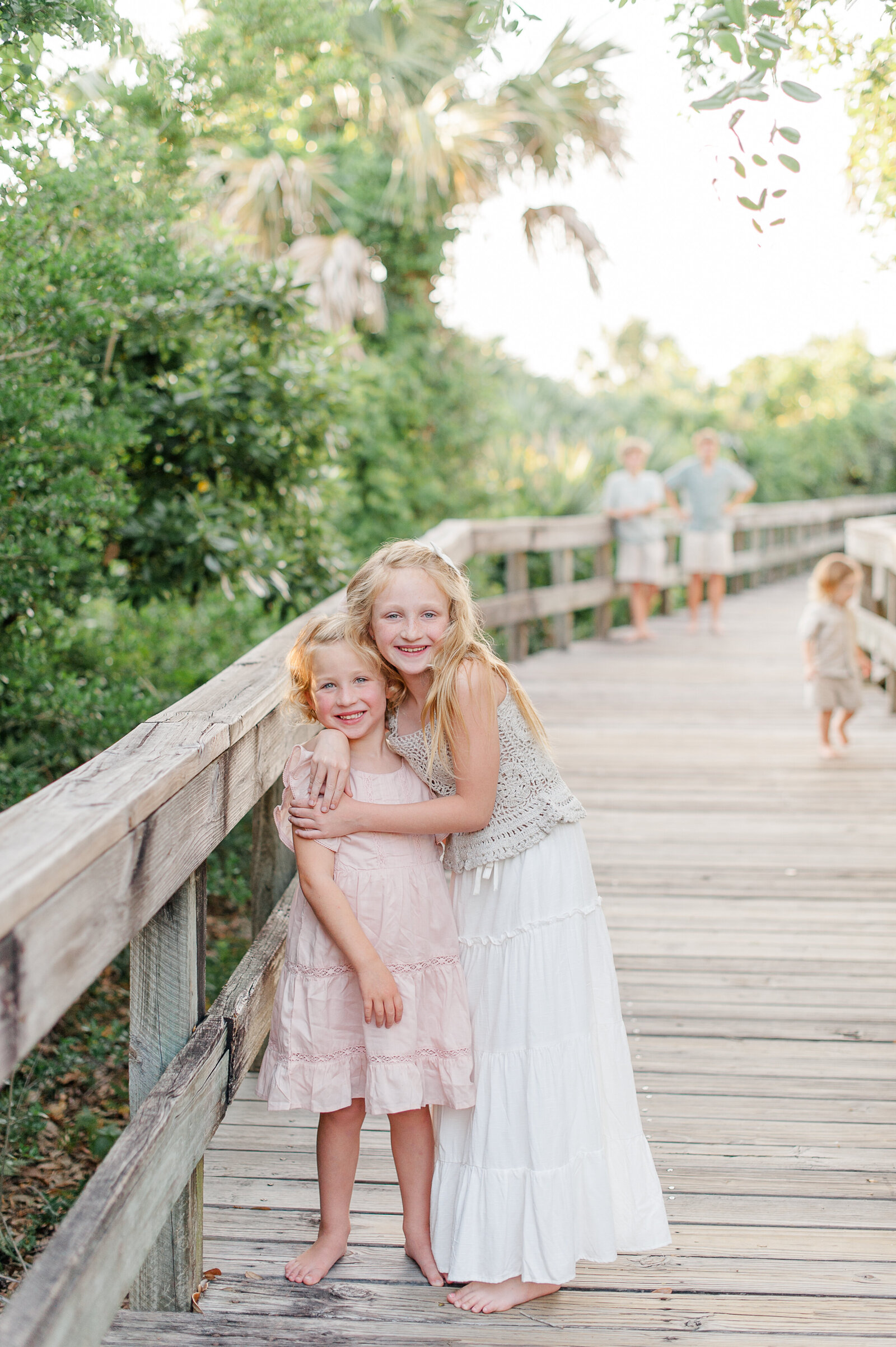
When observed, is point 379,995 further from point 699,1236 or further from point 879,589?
point 879,589

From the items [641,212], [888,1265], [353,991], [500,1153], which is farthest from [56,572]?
[641,212]

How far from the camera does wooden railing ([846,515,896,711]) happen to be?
23.5 ft

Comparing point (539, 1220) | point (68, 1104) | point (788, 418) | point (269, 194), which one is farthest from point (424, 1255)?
point (788, 418)

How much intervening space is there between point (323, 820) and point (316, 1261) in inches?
32.1

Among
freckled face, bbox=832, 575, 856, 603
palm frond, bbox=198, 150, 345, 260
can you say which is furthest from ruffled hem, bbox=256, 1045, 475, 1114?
palm frond, bbox=198, 150, 345, 260

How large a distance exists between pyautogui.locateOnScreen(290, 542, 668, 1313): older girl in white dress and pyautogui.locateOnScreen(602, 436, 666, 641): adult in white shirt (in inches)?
304

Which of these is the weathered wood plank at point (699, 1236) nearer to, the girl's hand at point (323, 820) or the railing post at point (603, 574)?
the girl's hand at point (323, 820)

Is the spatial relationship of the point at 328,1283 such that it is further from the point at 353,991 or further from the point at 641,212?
the point at 641,212

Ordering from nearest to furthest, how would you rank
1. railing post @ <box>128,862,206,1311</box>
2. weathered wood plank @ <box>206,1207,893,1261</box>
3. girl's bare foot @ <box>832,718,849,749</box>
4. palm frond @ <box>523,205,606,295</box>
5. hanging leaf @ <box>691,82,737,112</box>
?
railing post @ <box>128,862,206,1311</box> < weathered wood plank @ <box>206,1207,893,1261</box> < hanging leaf @ <box>691,82,737,112</box> < girl's bare foot @ <box>832,718,849,749</box> < palm frond @ <box>523,205,606,295</box>

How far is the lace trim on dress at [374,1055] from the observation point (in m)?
2.04

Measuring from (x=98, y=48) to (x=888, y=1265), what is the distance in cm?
329

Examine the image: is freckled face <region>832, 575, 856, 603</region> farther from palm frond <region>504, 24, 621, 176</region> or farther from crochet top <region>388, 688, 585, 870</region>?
palm frond <region>504, 24, 621, 176</region>

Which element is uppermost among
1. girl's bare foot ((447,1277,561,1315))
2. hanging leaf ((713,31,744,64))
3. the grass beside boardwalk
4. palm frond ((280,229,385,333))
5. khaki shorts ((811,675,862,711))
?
palm frond ((280,229,385,333))

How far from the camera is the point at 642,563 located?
9781 mm
